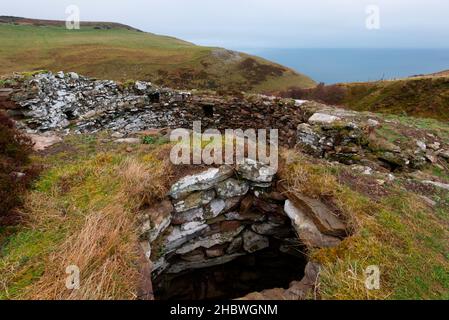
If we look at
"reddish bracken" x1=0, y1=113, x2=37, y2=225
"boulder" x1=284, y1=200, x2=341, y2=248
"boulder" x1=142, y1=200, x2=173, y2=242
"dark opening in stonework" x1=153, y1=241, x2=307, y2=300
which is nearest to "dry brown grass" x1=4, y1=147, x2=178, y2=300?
"boulder" x1=142, y1=200, x2=173, y2=242

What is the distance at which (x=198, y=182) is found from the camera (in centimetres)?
645

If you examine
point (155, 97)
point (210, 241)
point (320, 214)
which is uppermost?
point (155, 97)

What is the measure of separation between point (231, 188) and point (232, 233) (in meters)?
1.08

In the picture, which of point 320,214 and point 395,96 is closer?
point 320,214

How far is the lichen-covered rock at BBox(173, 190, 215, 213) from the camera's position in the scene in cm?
634

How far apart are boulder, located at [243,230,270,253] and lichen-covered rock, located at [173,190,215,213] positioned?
1378mm

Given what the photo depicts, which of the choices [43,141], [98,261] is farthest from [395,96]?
[98,261]

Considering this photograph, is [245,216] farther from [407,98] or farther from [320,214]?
[407,98]

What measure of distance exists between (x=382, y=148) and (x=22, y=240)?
1061 centimetres

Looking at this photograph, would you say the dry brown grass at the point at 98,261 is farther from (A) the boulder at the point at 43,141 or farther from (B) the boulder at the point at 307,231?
(A) the boulder at the point at 43,141

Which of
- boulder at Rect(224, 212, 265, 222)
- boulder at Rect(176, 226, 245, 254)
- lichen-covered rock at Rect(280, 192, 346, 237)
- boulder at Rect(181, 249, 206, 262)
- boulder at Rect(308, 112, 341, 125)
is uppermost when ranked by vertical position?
boulder at Rect(308, 112, 341, 125)

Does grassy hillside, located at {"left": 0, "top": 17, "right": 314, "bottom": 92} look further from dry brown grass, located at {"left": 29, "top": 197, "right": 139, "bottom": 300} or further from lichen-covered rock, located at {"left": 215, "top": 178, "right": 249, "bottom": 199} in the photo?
dry brown grass, located at {"left": 29, "top": 197, "right": 139, "bottom": 300}

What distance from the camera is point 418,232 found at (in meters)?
5.50
